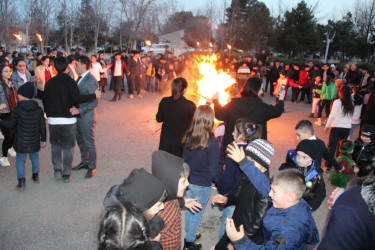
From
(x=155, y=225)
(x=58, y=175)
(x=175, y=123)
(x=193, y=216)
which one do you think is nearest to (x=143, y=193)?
(x=155, y=225)

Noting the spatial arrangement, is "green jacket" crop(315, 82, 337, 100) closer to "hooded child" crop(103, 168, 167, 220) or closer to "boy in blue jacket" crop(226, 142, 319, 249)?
"boy in blue jacket" crop(226, 142, 319, 249)

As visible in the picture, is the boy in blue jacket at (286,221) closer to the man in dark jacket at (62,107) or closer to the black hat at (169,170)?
the black hat at (169,170)

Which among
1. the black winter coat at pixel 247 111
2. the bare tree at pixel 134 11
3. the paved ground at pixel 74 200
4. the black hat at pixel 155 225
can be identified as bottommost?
the paved ground at pixel 74 200

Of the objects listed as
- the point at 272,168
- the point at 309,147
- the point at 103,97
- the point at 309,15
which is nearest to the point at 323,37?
the point at 309,15

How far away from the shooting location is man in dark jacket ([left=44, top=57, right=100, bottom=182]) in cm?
513

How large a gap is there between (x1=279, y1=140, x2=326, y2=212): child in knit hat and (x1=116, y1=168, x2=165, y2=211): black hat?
1.84m

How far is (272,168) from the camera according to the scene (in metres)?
6.70

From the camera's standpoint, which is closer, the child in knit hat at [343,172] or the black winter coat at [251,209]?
the black winter coat at [251,209]

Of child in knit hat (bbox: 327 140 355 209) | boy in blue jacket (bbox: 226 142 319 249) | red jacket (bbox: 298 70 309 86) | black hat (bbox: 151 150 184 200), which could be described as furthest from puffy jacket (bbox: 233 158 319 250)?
red jacket (bbox: 298 70 309 86)

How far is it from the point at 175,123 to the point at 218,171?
1073 millimetres

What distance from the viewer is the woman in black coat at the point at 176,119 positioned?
14.8 ft

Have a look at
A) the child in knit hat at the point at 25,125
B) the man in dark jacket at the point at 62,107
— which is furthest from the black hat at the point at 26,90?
the man in dark jacket at the point at 62,107

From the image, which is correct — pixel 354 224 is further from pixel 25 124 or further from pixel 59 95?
pixel 25 124

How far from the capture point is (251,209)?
271 cm
